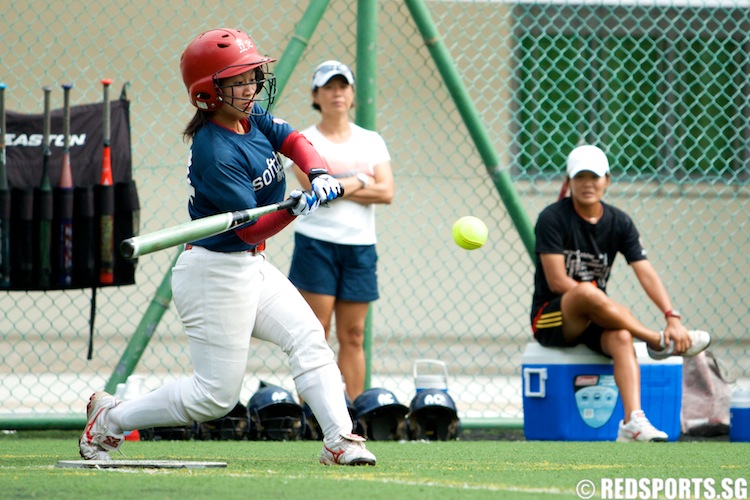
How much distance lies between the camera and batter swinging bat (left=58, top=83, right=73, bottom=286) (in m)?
6.18

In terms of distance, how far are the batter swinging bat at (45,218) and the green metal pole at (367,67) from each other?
5.73ft

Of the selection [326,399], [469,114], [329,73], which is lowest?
[326,399]

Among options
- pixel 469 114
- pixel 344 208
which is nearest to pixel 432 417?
pixel 344 208

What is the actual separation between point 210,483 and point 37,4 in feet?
19.2

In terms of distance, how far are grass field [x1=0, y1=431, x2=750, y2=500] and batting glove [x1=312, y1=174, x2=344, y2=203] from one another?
994 mm

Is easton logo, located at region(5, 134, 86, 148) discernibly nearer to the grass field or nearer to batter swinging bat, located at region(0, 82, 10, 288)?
batter swinging bat, located at region(0, 82, 10, 288)

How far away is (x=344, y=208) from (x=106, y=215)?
128cm

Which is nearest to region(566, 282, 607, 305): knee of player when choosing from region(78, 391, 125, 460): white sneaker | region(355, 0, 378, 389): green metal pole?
region(355, 0, 378, 389): green metal pole

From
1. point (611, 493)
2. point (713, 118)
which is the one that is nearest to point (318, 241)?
point (611, 493)

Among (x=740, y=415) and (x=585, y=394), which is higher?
(x=585, y=394)

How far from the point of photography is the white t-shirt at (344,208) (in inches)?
247

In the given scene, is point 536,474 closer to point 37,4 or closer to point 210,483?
point 210,483

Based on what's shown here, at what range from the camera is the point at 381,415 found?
241 inches

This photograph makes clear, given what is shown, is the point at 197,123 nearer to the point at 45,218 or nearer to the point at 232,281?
the point at 232,281
